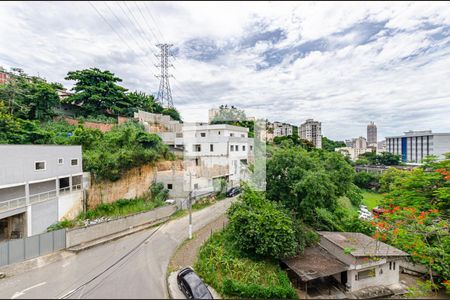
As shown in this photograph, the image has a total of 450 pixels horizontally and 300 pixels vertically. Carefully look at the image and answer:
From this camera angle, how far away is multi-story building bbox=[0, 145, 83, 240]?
987 centimetres

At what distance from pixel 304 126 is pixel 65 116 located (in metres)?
66.9

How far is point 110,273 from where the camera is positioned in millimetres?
7840

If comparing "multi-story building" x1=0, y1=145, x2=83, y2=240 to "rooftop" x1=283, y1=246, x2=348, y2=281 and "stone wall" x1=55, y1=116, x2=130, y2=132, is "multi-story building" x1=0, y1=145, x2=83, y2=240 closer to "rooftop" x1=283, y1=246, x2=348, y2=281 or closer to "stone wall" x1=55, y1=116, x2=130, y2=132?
"stone wall" x1=55, y1=116, x2=130, y2=132

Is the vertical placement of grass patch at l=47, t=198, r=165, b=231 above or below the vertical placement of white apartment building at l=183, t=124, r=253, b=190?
below

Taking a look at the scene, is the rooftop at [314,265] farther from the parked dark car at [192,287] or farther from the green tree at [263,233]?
the parked dark car at [192,287]

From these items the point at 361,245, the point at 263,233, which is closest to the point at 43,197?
the point at 263,233

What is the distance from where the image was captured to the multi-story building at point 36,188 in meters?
9.87

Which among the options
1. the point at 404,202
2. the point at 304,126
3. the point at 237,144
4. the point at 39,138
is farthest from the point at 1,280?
the point at 304,126

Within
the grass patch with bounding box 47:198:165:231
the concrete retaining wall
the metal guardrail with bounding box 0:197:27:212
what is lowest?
the concrete retaining wall

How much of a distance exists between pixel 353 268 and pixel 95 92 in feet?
75.6

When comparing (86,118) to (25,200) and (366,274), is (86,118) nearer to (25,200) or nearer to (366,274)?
(25,200)

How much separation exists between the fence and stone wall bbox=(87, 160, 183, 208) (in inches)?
137

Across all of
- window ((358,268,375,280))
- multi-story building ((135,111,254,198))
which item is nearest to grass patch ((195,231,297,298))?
window ((358,268,375,280))

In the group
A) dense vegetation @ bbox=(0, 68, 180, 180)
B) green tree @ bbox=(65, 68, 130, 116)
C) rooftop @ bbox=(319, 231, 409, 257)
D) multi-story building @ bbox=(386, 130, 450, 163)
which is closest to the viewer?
rooftop @ bbox=(319, 231, 409, 257)
